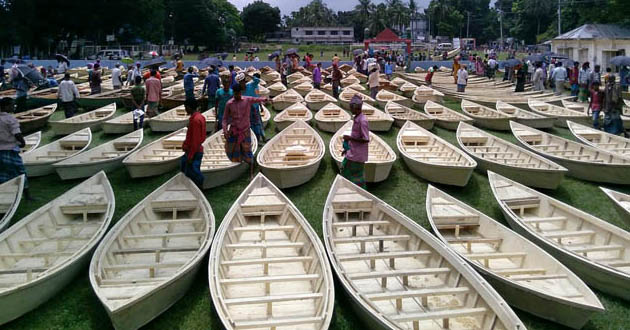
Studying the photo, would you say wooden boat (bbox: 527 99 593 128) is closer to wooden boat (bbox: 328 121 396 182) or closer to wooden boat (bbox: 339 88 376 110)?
wooden boat (bbox: 339 88 376 110)

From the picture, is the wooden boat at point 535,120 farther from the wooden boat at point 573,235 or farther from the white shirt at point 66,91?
the white shirt at point 66,91

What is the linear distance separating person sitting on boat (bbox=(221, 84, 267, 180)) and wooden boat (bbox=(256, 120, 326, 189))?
42cm

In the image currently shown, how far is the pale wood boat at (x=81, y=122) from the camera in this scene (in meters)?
13.6

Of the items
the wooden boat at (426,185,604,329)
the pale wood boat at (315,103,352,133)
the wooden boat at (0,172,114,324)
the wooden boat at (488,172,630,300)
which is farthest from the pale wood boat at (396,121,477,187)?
the wooden boat at (0,172,114,324)

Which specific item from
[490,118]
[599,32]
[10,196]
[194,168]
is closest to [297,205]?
[194,168]

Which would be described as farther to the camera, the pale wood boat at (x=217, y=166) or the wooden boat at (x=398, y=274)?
the pale wood boat at (x=217, y=166)

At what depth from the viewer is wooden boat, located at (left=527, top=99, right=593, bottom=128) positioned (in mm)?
14844

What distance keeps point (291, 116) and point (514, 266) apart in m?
9.95

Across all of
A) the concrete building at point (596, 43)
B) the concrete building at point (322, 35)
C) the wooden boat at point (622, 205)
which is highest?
the concrete building at point (322, 35)

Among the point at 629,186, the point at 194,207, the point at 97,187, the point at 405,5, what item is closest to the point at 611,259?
the point at 629,186

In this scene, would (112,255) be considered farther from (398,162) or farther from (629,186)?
(629,186)

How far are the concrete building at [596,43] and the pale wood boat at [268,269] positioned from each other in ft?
112

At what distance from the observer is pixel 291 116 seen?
1474 centimetres

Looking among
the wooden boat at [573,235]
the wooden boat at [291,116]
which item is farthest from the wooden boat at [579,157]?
the wooden boat at [291,116]
